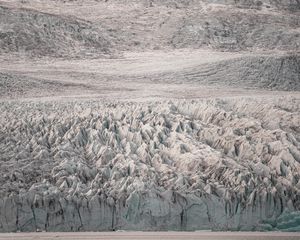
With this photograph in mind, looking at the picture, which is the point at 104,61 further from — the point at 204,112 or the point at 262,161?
the point at 262,161

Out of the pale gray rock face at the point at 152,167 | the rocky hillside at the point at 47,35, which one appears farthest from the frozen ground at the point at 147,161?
the rocky hillside at the point at 47,35

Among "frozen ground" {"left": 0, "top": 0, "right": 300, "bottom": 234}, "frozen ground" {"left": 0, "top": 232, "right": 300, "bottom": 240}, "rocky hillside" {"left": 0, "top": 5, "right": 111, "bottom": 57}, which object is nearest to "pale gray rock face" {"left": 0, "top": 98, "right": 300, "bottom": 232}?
"frozen ground" {"left": 0, "top": 0, "right": 300, "bottom": 234}

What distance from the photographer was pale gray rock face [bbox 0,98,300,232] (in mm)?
7285

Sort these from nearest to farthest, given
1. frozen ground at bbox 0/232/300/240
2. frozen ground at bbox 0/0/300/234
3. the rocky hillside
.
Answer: frozen ground at bbox 0/232/300/240 → frozen ground at bbox 0/0/300/234 → the rocky hillside

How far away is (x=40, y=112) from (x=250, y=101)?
393cm

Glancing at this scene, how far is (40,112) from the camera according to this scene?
10750 mm

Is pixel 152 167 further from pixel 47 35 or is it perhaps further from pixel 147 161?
pixel 47 35

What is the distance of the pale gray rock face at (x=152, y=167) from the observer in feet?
23.9

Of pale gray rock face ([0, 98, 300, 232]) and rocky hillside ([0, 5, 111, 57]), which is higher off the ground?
pale gray rock face ([0, 98, 300, 232])

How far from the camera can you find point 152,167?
27.5 ft

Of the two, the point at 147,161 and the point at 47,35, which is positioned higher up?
the point at 147,161

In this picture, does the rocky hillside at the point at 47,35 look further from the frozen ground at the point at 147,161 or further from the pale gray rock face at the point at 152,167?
the pale gray rock face at the point at 152,167

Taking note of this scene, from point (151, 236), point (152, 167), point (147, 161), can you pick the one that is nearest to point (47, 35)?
point (147, 161)

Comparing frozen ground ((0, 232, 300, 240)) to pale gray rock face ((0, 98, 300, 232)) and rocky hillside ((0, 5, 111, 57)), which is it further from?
rocky hillside ((0, 5, 111, 57))
